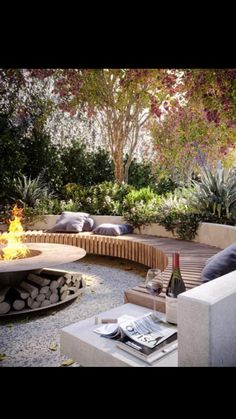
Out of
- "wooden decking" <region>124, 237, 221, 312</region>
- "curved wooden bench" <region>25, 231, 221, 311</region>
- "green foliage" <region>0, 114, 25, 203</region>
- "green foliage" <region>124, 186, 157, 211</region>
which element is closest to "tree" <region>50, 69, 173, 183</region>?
"green foliage" <region>0, 114, 25, 203</region>

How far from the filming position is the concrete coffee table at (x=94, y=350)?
157cm

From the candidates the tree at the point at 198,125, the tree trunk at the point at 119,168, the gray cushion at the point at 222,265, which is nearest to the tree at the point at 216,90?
the tree at the point at 198,125

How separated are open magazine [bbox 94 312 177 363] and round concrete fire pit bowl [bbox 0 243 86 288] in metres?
1.76

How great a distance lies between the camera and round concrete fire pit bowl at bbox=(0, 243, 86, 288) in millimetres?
3430

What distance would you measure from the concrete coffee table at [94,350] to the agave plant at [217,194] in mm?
3663

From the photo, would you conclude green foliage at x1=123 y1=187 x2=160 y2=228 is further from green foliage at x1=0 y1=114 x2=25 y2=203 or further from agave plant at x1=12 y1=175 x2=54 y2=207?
green foliage at x1=0 y1=114 x2=25 y2=203

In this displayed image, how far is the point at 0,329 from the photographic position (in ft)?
10.9

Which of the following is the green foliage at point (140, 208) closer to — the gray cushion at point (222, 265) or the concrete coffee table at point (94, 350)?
the gray cushion at point (222, 265)
